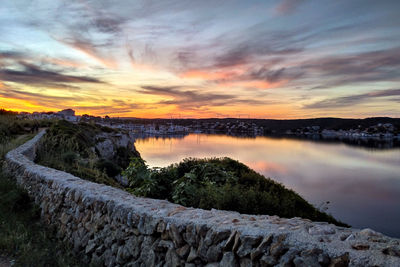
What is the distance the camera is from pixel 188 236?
2.78 m

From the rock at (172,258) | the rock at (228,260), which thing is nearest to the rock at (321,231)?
the rock at (228,260)

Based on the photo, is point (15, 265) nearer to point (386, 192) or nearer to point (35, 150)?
point (35, 150)

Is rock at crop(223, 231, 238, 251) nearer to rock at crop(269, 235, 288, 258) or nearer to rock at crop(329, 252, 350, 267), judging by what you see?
rock at crop(269, 235, 288, 258)

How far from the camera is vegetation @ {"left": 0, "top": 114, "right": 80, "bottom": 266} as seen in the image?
390 centimetres

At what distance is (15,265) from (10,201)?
9.76 ft

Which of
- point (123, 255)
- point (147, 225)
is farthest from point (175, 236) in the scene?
point (123, 255)

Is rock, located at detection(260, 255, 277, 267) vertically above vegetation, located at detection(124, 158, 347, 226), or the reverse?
rock, located at detection(260, 255, 277, 267)

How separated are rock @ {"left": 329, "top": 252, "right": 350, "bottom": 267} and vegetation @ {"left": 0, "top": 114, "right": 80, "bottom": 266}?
12.2 ft

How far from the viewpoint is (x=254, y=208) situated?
546 cm

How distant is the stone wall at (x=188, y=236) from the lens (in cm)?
196

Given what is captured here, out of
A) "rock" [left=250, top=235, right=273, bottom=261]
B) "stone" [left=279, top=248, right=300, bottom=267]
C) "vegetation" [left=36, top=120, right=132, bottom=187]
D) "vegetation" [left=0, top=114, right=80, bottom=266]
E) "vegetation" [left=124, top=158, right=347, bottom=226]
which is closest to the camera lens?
"stone" [left=279, top=248, right=300, bottom=267]

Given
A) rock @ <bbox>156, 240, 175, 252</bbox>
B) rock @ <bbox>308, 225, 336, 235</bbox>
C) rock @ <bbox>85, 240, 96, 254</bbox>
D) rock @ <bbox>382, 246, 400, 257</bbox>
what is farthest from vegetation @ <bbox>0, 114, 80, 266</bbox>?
rock @ <bbox>382, 246, 400, 257</bbox>

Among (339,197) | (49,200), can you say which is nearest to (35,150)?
(49,200)

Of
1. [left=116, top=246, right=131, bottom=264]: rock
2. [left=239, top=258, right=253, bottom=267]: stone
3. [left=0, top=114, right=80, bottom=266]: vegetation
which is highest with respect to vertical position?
[left=239, top=258, right=253, bottom=267]: stone
